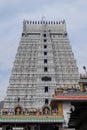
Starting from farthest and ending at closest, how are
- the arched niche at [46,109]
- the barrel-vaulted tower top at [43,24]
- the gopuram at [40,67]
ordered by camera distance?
the barrel-vaulted tower top at [43,24] → the gopuram at [40,67] → the arched niche at [46,109]

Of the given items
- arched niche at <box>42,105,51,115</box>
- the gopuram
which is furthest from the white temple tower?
arched niche at <box>42,105,51,115</box>

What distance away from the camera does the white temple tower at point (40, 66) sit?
206ft

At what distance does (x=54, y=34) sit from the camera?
76688 millimetres

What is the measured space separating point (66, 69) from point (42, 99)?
9811 millimetres

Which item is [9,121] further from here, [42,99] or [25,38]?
→ [25,38]

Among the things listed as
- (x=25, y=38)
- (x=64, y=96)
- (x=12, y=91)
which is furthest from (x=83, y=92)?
(x=25, y=38)

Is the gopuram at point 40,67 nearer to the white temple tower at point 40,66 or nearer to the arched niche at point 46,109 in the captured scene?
the white temple tower at point 40,66

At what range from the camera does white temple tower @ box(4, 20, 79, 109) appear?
62.9m

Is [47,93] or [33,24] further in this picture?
[33,24]

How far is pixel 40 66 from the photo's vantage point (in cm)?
6806

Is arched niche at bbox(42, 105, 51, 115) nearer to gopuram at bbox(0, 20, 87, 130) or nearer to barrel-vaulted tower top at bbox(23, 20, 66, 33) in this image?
gopuram at bbox(0, 20, 87, 130)

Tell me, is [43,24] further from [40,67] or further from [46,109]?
[46,109]

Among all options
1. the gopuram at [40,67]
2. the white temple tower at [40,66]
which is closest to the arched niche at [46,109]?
the gopuram at [40,67]

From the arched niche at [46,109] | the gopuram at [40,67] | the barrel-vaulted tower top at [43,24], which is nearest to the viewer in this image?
→ the arched niche at [46,109]
